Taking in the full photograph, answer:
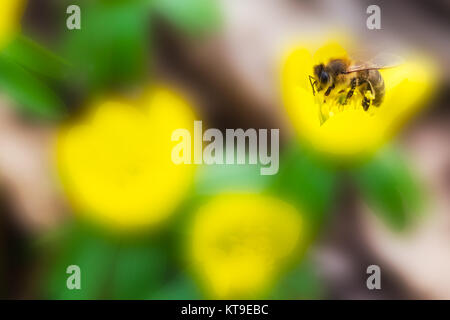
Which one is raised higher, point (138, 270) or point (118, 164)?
point (118, 164)

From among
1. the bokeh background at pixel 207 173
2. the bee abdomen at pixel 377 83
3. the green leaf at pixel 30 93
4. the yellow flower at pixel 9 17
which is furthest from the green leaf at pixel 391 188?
the yellow flower at pixel 9 17

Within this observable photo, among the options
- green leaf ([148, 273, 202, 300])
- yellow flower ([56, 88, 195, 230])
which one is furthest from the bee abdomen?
green leaf ([148, 273, 202, 300])

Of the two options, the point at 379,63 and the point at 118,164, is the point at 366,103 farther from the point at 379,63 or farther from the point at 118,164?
the point at 118,164

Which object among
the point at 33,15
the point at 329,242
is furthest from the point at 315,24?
the point at 33,15

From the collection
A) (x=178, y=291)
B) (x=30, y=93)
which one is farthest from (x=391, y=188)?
(x=30, y=93)

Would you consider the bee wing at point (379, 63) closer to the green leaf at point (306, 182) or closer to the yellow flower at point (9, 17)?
the green leaf at point (306, 182)

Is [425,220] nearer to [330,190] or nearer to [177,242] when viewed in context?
[330,190]
